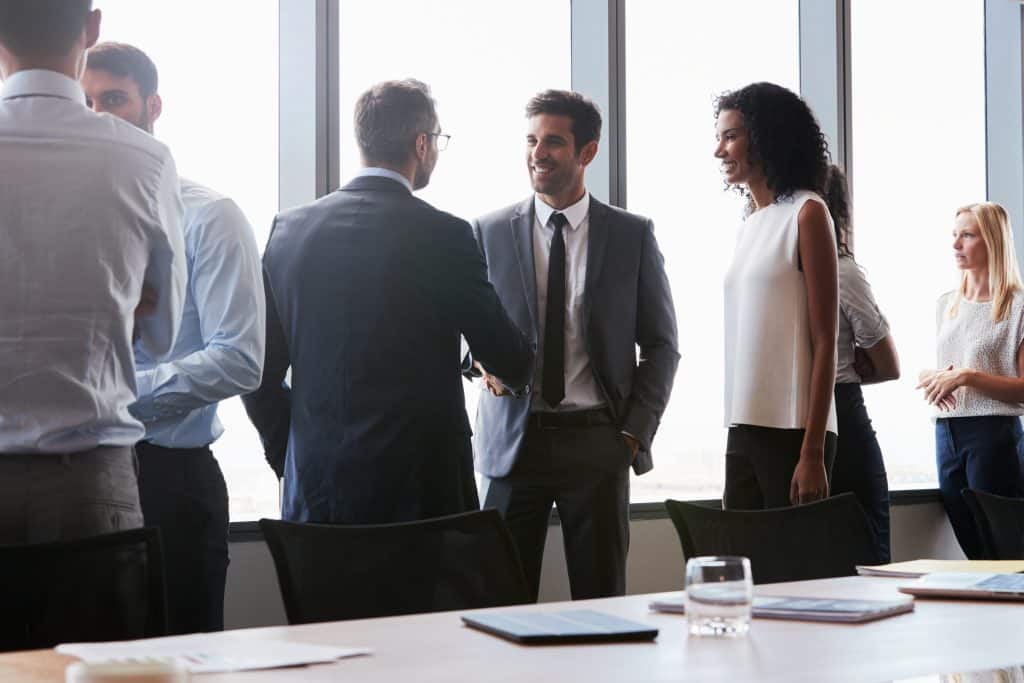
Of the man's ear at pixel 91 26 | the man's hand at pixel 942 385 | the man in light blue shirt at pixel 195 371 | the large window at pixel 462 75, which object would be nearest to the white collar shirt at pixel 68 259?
the man's ear at pixel 91 26

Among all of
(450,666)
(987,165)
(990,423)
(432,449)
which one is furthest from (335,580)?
(987,165)

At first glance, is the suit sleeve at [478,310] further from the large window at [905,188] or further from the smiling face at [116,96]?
the large window at [905,188]

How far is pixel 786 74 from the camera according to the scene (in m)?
5.73

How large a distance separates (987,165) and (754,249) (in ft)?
10.9

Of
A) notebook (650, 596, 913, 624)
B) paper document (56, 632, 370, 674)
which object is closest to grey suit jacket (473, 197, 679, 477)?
notebook (650, 596, 913, 624)

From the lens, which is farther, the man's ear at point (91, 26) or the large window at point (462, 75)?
Answer: the large window at point (462, 75)

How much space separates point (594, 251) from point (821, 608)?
2.09 m

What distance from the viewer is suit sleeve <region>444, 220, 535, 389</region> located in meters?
2.93

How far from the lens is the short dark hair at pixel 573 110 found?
387 cm

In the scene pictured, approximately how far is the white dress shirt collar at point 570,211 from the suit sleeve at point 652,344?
0.20 meters

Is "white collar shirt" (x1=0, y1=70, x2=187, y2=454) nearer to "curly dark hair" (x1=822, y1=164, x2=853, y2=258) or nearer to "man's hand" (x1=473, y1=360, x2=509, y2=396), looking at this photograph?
"man's hand" (x1=473, y1=360, x2=509, y2=396)

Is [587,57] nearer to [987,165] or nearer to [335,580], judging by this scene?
[987,165]

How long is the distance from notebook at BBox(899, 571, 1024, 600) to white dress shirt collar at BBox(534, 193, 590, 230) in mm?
1950

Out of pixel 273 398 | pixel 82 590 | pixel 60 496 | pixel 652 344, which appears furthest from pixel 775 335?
pixel 82 590
